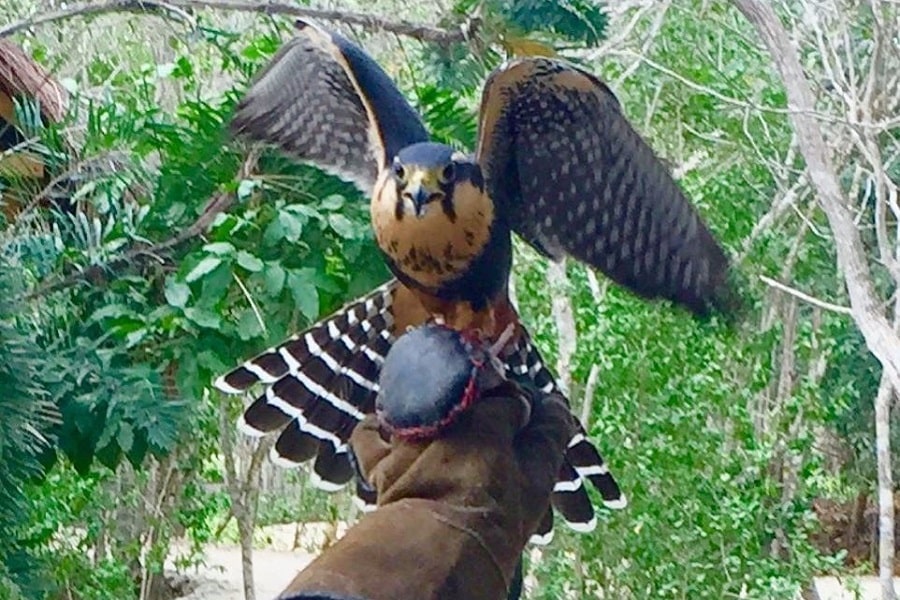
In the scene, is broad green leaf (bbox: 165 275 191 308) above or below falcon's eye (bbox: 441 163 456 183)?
below

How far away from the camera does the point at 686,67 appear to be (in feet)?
9.87

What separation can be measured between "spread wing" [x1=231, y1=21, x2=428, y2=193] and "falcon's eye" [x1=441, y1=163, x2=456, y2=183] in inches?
8.7

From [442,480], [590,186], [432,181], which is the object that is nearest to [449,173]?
[432,181]

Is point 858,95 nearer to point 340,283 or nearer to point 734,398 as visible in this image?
point 734,398

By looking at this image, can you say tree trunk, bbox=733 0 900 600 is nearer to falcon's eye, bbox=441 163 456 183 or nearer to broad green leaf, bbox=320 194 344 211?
broad green leaf, bbox=320 194 344 211

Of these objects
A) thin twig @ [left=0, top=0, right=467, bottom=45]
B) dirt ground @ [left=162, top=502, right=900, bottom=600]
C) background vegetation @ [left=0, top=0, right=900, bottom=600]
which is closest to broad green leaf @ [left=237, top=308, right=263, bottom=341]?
background vegetation @ [left=0, top=0, right=900, bottom=600]

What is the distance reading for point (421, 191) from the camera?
1.21 meters

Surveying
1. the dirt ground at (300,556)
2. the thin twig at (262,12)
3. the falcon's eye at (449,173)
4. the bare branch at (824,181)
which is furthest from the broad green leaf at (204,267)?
the dirt ground at (300,556)

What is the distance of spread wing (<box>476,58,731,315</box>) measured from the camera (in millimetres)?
1321

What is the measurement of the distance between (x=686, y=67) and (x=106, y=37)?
6.21 ft

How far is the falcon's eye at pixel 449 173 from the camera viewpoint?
3.99 feet

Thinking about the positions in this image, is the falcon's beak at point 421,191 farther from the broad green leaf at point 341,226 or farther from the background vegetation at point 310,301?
the broad green leaf at point 341,226

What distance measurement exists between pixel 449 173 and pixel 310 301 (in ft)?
1.55

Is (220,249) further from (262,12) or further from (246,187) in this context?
(262,12)
